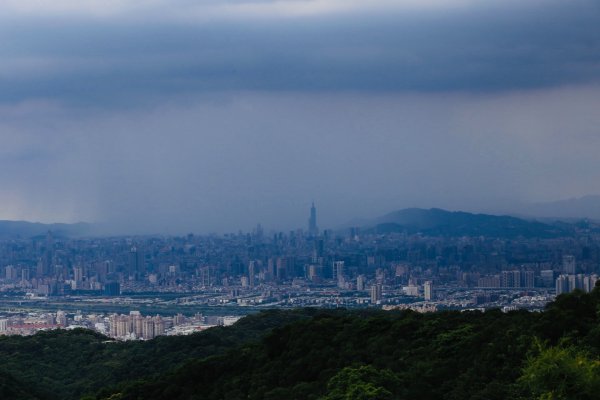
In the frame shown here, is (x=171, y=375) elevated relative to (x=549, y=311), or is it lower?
lower

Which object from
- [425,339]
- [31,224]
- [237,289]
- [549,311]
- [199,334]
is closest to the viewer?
[549,311]

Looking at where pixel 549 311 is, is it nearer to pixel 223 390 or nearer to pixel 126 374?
pixel 223 390

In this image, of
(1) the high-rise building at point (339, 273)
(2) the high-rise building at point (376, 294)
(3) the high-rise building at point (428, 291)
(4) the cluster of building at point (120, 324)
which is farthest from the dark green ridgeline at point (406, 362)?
(1) the high-rise building at point (339, 273)

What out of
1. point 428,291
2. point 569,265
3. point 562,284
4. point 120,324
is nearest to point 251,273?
point 428,291

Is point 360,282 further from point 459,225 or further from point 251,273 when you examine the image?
point 459,225

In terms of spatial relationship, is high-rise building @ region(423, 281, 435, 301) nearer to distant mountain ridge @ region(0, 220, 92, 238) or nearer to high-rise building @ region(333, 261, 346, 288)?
high-rise building @ region(333, 261, 346, 288)

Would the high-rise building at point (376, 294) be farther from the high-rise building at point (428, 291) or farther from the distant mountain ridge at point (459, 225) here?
the distant mountain ridge at point (459, 225)

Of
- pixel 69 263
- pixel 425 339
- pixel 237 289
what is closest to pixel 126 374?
pixel 425 339
